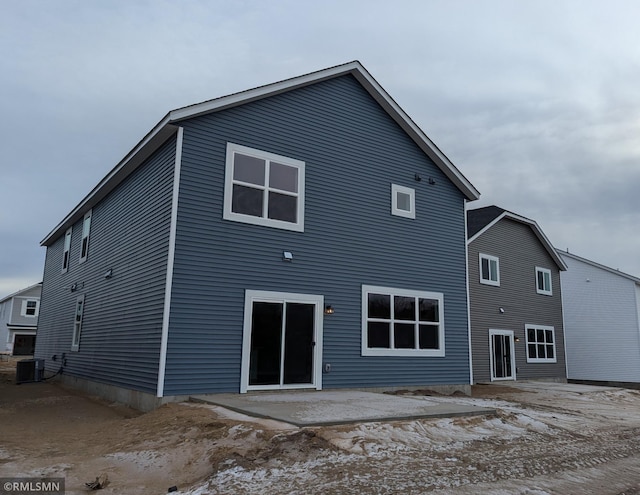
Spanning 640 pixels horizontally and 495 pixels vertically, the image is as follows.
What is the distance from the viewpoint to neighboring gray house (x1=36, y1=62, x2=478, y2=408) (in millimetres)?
10250

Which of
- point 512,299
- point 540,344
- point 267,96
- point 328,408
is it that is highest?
point 267,96

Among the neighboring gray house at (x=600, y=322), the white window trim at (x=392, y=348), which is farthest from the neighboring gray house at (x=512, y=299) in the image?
the white window trim at (x=392, y=348)

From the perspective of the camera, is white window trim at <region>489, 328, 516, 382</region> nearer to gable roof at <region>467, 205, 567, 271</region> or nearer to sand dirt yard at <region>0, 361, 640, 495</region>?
gable roof at <region>467, 205, 567, 271</region>

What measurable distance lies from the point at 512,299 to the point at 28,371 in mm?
18334

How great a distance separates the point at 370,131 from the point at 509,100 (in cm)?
1144

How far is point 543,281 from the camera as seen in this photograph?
23.5 m

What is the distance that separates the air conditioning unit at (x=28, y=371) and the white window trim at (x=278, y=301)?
10448mm

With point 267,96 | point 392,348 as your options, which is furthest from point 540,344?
point 267,96

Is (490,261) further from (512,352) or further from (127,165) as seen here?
(127,165)

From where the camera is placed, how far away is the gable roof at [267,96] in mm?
10547

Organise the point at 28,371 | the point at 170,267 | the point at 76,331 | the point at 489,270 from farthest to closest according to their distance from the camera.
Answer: the point at 489,270 < the point at 28,371 < the point at 76,331 < the point at 170,267

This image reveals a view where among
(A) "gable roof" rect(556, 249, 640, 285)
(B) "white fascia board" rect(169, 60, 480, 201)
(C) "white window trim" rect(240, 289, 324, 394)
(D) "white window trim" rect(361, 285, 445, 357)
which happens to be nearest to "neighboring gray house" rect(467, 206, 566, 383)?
(A) "gable roof" rect(556, 249, 640, 285)

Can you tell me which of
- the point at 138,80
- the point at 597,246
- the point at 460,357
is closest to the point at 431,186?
the point at 460,357

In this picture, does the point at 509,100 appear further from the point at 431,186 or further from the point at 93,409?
the point at 93,409
